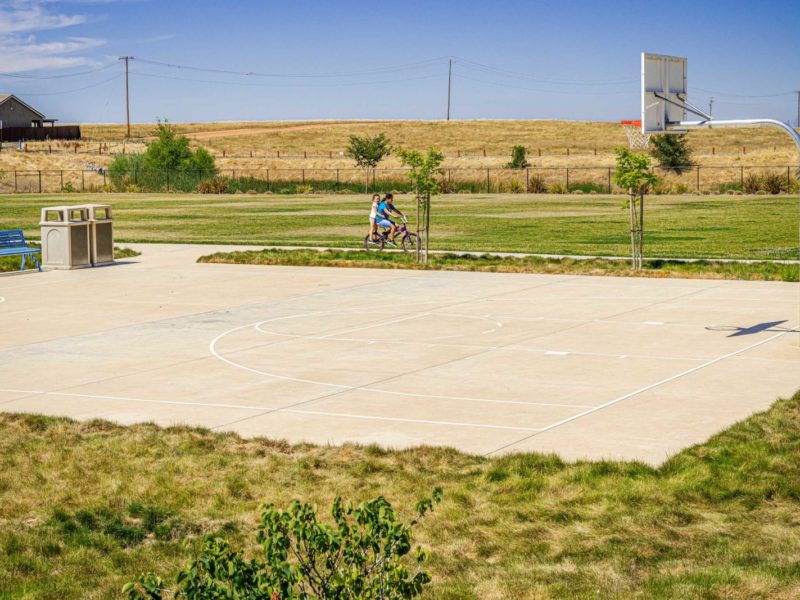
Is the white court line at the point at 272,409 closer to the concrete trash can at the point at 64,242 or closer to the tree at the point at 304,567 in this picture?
the tree at the point at 304,567

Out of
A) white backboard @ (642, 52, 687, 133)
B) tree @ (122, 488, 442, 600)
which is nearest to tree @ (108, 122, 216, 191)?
white backboard @ (642, 52, 687, 133)

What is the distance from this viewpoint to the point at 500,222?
45281 millimetres

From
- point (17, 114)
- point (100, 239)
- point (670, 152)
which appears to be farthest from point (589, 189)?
point (17, 114)

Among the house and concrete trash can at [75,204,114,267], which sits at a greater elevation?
the house

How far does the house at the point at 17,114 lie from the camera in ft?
463

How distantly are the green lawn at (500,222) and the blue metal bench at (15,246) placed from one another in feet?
26.3

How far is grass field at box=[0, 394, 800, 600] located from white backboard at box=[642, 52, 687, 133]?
631cm

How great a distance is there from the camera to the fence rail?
75537 millimetres

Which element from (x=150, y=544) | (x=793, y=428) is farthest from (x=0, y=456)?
(x=793, y=428)

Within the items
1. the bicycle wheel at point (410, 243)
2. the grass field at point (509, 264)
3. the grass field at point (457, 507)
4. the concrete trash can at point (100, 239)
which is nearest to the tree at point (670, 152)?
the bicycle wheel at point (410, 243)

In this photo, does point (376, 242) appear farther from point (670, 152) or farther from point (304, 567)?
point (670, 152)

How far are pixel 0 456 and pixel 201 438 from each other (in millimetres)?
1756

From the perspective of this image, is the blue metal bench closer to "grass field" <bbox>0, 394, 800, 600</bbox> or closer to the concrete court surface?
the concrete court surface

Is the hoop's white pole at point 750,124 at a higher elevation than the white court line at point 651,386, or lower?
higher
